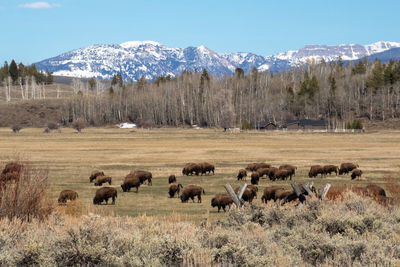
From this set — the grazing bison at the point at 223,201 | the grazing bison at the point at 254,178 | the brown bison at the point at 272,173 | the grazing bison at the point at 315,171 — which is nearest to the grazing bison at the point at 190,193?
the grazing bison at the point at 223,201

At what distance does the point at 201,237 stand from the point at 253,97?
6268 inches

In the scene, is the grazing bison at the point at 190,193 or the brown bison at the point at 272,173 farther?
the brown bison at the point at 272,173

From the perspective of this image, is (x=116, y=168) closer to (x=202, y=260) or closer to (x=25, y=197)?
(x=25, y=197)

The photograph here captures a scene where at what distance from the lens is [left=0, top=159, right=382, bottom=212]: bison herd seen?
20081mm

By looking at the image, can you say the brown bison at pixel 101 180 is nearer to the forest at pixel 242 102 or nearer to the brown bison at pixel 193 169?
the brown bison at pixel 193 169

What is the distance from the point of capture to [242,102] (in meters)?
161

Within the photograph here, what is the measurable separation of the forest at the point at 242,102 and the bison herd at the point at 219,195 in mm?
101078

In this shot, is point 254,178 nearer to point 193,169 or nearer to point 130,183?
point 193,169

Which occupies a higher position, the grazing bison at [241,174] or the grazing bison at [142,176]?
the grazing bison at [142,176]

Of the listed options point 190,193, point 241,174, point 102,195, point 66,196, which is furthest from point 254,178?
point 66,196

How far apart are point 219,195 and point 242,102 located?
13914 cm

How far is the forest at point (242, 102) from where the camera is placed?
149750mm

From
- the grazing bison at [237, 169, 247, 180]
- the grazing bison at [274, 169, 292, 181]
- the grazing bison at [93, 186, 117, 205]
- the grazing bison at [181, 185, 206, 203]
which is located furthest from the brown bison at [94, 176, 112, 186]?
the grazing bison at [274, 169, 292, 181]

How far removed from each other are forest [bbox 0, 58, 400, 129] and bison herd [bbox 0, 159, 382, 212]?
10108cm
